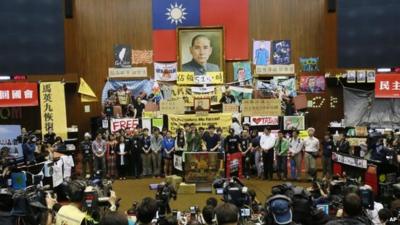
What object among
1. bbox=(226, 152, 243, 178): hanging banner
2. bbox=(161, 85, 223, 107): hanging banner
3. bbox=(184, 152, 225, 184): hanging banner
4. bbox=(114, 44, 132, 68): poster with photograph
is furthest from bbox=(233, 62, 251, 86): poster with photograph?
bbox=(184, 152, 225, 184): hanging banner

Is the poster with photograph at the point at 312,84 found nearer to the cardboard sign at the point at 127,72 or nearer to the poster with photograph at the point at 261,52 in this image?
the poster with photograph at the point at 261,52

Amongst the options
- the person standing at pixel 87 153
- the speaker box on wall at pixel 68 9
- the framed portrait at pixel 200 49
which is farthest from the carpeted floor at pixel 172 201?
the speaker box on wall at pixel 68 9

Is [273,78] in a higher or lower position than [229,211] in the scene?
higher

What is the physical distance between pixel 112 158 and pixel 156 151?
4.41 ft

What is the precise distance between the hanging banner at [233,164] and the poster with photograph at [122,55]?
7.48 metres

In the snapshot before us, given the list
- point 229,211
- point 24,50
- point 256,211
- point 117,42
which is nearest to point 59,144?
point 24,50

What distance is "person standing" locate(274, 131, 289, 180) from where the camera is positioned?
675 inches

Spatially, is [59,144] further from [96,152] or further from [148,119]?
[148,119]

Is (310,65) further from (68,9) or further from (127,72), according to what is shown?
(68,9)

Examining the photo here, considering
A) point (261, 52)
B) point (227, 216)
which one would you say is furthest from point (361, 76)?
point (227, 216)

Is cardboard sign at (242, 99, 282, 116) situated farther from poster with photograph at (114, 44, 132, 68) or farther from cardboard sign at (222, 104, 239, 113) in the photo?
poster with photograph at (114, 44, 132, 68)

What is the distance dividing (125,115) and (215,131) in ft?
14.9

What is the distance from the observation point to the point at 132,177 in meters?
18.2

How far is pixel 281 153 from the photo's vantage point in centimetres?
1717
